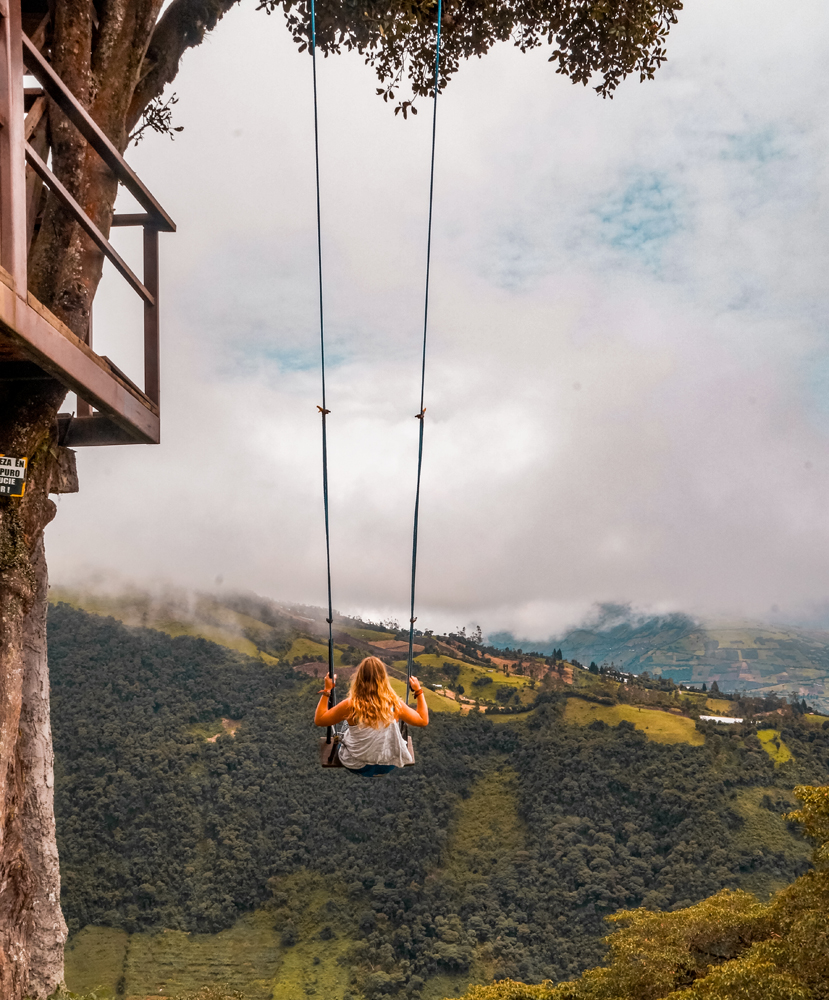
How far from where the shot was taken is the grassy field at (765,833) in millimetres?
49750

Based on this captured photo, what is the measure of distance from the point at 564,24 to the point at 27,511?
21.8 ft

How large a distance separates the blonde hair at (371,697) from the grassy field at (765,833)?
5448 cm

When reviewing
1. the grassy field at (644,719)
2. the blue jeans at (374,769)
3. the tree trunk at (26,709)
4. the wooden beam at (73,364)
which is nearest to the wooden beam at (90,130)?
the wooden beam at (73,364)

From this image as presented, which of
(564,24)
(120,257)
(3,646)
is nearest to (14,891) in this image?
(3,646)

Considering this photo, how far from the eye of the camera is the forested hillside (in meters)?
51.8

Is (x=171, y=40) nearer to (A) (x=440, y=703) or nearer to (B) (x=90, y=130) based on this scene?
(B) (x=90, y=130)

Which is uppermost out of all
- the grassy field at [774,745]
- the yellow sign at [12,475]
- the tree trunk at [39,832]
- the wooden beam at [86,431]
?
the wooden beam at [86,431]

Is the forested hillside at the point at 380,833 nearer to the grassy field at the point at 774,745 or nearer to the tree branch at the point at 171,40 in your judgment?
the grassy field at the point at 774,745

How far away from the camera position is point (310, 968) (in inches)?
2045

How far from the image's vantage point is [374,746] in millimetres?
4883

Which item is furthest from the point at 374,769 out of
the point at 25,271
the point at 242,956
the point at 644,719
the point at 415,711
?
the point at 644,719

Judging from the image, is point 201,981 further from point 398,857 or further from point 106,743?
point 106,743

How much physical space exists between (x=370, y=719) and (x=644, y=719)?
69.0 metres

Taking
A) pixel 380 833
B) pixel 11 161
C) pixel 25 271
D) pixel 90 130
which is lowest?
pixel 380 833
